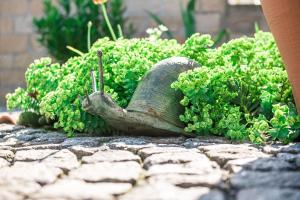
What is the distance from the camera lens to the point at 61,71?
11.8ft

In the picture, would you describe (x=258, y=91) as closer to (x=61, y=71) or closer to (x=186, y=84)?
(x=186, y=84)

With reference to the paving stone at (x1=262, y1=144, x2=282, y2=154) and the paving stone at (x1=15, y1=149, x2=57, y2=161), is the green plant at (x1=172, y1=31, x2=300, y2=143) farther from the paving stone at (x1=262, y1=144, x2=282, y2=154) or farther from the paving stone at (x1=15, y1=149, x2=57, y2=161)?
the paving stone at (x1=15, y1=149, x2=57, y2=161)

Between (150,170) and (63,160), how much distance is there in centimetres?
40

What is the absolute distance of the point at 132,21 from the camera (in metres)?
6.83

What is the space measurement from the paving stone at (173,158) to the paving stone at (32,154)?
43 centimetres

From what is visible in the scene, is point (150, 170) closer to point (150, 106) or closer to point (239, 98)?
point (150, 106)

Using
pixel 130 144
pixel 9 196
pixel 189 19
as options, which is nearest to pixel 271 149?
pixel 130 144

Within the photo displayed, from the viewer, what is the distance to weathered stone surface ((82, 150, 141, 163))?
7.48ft

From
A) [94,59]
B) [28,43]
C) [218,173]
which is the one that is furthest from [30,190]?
[28,43]

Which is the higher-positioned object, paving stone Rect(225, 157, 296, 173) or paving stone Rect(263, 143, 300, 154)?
paving stone Rect(263, 143, 300, 154)

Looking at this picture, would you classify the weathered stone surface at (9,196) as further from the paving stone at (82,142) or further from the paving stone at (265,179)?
the paving stone at (82,142)

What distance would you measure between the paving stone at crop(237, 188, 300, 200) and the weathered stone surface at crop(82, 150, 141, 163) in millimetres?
617

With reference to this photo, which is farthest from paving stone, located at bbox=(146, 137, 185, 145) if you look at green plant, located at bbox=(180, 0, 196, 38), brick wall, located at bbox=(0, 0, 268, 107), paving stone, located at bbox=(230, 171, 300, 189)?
brick wall, located at bbox=(0, 0, 268, 107)

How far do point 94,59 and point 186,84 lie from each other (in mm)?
601
